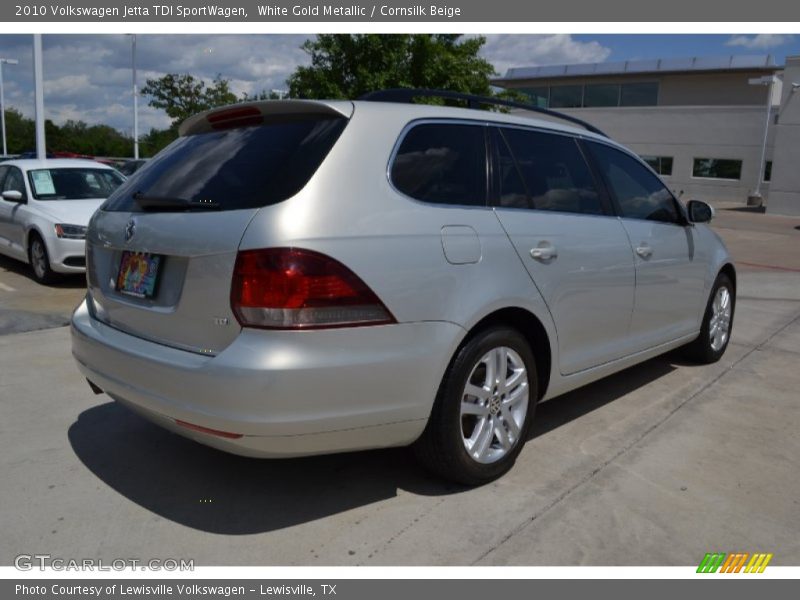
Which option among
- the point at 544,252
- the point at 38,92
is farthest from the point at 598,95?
the point at 544,252

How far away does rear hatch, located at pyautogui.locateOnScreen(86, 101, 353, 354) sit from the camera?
2.79m

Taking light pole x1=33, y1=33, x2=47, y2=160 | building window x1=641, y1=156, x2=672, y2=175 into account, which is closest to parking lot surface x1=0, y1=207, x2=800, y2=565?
light pole x1=33, y1=33, x2=47, y2=160

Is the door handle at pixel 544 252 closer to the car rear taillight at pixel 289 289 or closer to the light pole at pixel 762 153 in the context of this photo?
the car rear taillight at pixel 289 289

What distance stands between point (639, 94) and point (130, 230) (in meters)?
40.1

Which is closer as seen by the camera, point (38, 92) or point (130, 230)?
point (130, 230)

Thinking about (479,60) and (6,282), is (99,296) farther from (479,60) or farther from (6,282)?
(479,60)

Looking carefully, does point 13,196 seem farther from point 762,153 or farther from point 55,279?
point 762,153

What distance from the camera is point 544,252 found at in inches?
140

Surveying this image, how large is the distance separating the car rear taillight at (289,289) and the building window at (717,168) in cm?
3487

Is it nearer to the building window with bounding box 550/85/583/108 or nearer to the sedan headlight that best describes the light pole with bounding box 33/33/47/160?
the sedan headlight

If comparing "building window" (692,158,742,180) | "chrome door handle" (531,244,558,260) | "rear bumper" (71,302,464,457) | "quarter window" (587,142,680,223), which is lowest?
"rear bumper" (71,302,464,457)

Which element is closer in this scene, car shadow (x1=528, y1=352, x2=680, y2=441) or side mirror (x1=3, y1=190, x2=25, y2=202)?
car shadow (x1=528, y1=352, x2=680, y2=441)

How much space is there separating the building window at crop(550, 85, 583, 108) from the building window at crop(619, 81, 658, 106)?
228cm
